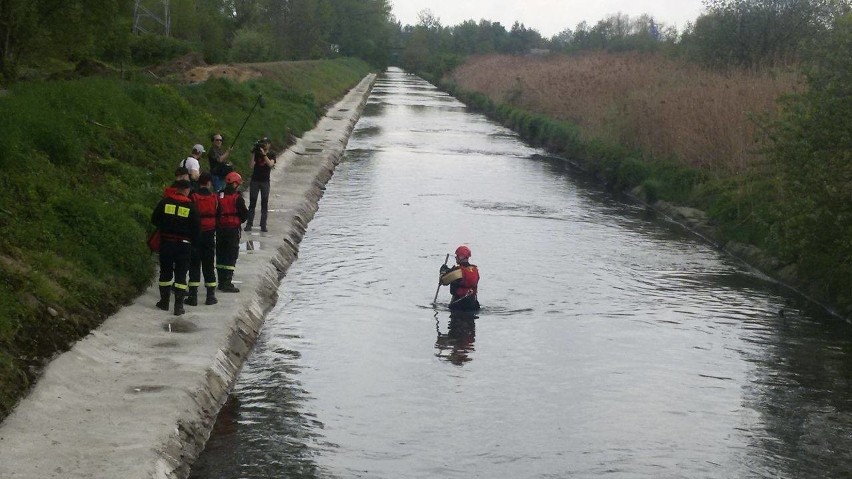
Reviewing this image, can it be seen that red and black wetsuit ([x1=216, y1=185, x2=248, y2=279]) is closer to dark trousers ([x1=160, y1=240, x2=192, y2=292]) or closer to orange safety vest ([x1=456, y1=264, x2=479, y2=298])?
dark trousers ([x1=160, y1=240, x2=192, y2=292])

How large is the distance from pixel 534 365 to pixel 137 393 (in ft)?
19.0

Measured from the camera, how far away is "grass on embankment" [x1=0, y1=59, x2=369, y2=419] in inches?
486

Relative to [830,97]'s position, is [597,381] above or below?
below

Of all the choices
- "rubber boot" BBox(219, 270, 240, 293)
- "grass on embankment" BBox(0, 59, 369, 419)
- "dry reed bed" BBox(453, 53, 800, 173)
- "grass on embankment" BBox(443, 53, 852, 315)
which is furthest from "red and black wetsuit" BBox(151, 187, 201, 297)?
"dry reed bed" BBox(453, 53, 800, 173)

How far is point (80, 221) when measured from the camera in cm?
1577

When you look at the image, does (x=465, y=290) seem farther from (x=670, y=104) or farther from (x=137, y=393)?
(x=670, y=104)

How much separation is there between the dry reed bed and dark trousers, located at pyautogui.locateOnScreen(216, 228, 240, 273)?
12.6 m

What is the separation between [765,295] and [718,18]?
31224 mm

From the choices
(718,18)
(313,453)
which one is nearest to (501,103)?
(718,18)

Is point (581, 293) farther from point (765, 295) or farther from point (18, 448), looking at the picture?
point (18, 448)

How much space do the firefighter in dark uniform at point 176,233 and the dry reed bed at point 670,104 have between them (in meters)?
13.9

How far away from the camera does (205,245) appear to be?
50.0 ft

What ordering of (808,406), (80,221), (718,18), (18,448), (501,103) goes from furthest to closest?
(501,103)
(718,18)
(80,221)
(808,406)
(18,448)

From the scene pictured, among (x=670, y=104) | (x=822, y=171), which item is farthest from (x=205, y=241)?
(x=670, y=104)
